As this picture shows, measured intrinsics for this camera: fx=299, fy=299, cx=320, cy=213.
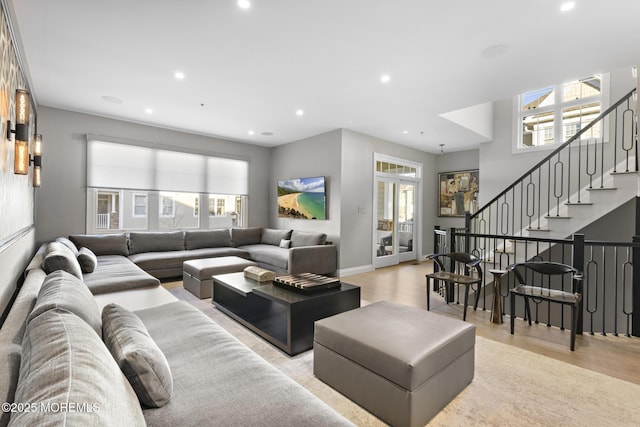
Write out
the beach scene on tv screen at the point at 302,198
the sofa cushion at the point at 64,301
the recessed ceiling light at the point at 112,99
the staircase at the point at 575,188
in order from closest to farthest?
1. the sofa cushion at the point at 64,301
2. the staircase at the point at 575,188
3. the recessed ceiling light at the point at 112,99
4. the beach scene on tv screen at the point at 302,198

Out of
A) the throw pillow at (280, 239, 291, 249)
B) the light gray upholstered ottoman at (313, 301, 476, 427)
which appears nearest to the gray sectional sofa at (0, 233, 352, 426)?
the light gray upholstered ottoman at (313, 301, 476, 427)

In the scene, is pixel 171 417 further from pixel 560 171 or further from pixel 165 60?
pixel 560 171

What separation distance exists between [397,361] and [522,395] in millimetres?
1053

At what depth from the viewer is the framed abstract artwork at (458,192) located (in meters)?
7.27

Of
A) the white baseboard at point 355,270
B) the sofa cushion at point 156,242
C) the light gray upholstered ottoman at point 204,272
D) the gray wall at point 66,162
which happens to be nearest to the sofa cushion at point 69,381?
the light gray upholstered ottoman at point 204,272

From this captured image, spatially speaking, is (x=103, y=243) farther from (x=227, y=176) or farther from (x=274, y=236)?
(x=274, y=236)

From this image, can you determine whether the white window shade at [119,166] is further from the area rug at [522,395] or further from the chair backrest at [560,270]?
the chair backrest at [560,270]

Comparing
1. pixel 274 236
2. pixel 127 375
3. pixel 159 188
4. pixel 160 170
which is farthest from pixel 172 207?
pixel 127 375

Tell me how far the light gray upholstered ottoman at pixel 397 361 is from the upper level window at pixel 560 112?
536 centimetres

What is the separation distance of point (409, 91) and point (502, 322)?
2.97m

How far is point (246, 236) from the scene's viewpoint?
6.38 m

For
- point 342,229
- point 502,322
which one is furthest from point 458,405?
point 342,229

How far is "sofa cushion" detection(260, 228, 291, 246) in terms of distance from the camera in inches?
240

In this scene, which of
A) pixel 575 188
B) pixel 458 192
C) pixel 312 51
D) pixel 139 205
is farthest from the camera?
pixel 458 192
